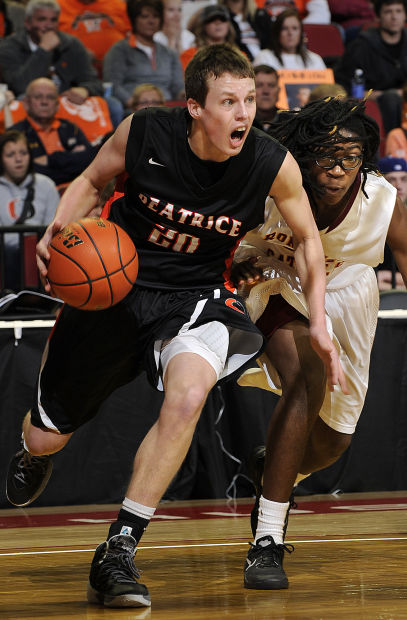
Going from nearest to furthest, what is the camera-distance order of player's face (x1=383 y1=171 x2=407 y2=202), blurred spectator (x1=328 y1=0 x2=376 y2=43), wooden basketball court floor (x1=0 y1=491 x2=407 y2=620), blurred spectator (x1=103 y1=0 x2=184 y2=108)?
wooden basketball court floor (x1=0 y1=491 x2=407 y2=620), player's face (x1=383 y1=171 x2=407 y2=202), blurred spectator (x1=103 y1=0 x2=184 y2=108), blurred spectator (x1=328 y1=0 x2=376 y2=43)

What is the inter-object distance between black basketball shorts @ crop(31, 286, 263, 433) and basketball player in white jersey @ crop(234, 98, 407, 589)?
1.24 feet

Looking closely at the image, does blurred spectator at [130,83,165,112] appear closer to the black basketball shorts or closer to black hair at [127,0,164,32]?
black hair at [127,0,164,32]

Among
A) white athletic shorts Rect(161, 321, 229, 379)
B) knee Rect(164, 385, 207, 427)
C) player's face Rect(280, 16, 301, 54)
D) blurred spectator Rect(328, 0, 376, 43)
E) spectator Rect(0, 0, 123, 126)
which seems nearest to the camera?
knee Rect(164, 385, 207, 427)

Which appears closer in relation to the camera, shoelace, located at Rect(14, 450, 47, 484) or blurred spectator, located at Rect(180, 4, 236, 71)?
shoelace, located at Rect(14, 450, 47, 484)

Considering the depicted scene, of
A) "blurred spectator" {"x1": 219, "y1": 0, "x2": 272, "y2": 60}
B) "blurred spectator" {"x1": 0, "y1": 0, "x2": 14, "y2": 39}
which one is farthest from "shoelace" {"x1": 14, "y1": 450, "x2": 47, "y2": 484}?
"blurred spectator" {"x1": 219, "y1": 0, "x2": 272, "y2": 60}

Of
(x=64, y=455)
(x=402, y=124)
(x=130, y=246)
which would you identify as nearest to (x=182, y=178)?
(x=130, y=246)

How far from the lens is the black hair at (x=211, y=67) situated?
10.5ft

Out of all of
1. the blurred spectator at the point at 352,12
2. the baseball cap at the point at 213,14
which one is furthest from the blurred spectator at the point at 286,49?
the blurred spectator at the point at 352,12

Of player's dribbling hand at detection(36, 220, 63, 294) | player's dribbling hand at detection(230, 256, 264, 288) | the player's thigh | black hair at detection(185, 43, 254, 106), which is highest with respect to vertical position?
black hair at detection(185, 43, 254, 106)

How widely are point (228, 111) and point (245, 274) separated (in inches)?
33.1

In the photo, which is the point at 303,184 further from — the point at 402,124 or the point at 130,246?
the point at 402,124

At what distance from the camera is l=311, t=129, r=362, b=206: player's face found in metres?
3.55

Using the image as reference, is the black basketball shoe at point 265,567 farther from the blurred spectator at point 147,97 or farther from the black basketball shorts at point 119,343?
the blurred spectator at point 147,97

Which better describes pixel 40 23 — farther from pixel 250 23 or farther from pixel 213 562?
pixel 213 562
